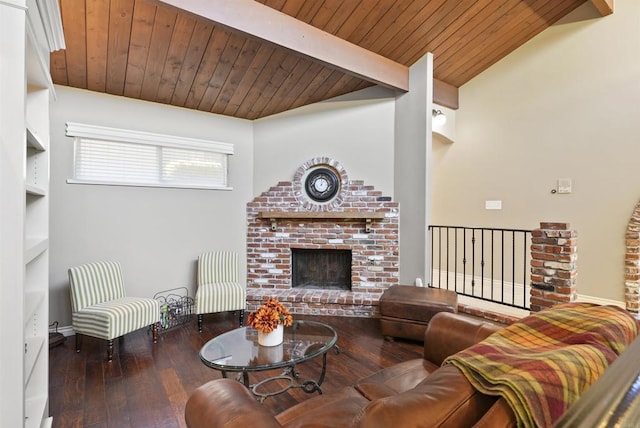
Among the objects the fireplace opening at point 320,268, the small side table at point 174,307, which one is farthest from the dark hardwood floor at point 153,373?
the fireplace opening at point 320,268

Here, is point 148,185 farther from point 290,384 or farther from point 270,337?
point 290,384

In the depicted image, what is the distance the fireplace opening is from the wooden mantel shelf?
48 cm

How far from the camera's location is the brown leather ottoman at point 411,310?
3137 millimetres

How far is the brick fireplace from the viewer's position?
4199 millimetres

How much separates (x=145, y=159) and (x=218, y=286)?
1.75 metres

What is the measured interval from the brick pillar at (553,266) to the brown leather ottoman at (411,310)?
73 cm

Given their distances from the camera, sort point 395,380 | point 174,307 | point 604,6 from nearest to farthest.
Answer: point 395,380 < point 604,6 < point 174,307

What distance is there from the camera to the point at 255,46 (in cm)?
327

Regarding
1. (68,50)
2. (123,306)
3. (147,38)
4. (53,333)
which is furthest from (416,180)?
(53,333)

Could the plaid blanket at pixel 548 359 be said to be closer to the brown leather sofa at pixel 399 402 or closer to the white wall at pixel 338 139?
the brown leather sofa at pixel 399 402

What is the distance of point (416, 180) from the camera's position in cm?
404

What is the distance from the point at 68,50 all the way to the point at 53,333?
267cm

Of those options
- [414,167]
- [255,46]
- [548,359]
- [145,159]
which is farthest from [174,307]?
[548,359]

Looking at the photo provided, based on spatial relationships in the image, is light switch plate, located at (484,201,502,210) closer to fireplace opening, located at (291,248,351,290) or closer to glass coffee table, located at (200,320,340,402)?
fireplace opening, located at (291,248,351,290)
